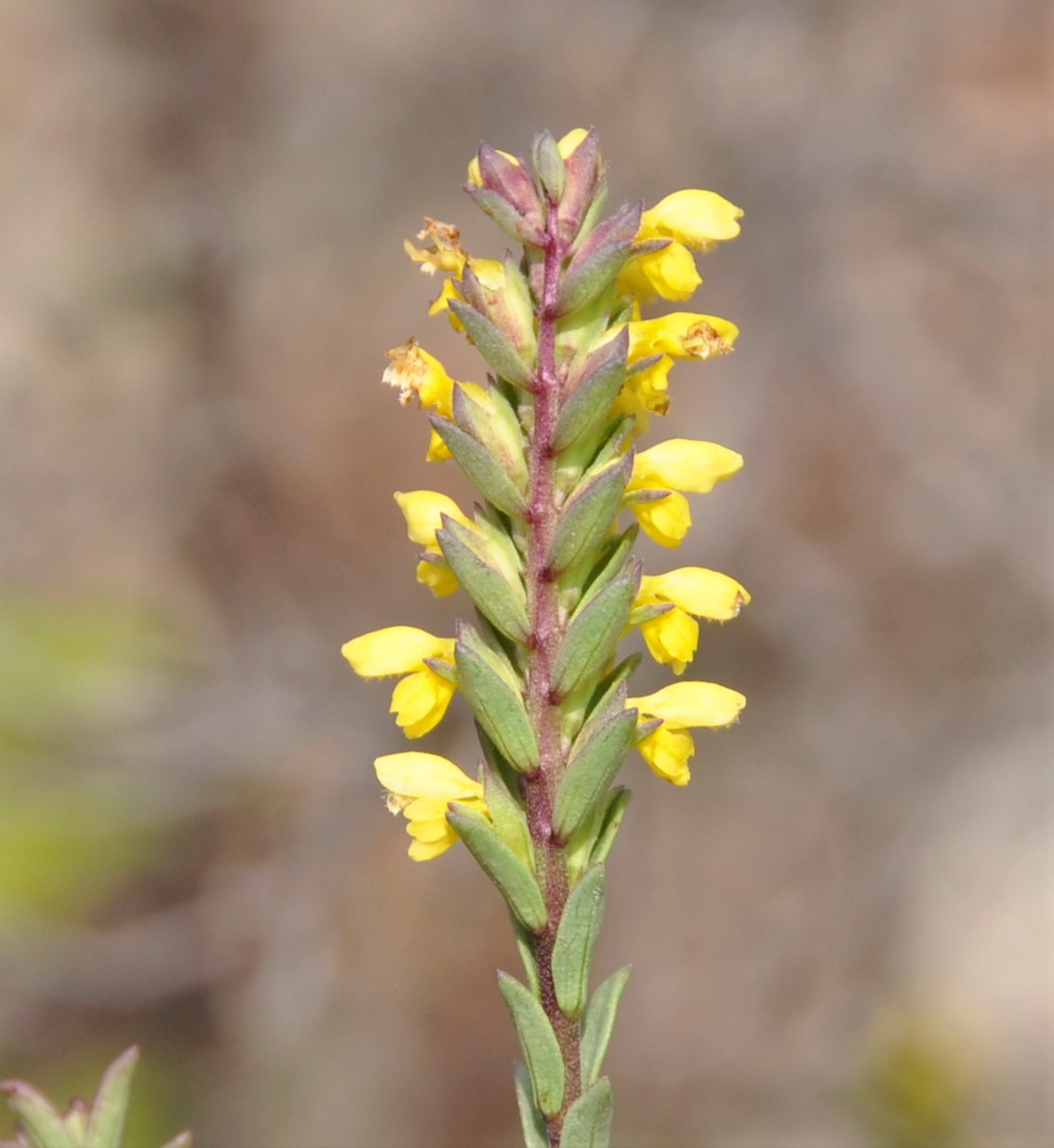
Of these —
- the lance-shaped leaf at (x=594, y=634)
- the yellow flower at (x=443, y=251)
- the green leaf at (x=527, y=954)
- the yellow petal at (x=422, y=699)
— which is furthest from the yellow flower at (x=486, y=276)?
the green leaf at (x=527, y=954)

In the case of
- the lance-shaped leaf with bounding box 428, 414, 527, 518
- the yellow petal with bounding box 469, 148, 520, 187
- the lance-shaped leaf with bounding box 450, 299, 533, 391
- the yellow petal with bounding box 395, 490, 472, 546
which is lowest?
the lance-shaped leaf with bounding box 428, 414, 527, 518

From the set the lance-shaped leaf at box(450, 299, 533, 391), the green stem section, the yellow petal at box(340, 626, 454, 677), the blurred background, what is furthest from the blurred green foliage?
the lance-shaped leaf at box(450, 299, 533, 391)

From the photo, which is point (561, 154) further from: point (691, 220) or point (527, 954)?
point (527, 954)

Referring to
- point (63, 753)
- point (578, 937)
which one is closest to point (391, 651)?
point (578, 937)

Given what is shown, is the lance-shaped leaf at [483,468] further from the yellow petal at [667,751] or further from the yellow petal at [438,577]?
the yellow petal at [667,751]

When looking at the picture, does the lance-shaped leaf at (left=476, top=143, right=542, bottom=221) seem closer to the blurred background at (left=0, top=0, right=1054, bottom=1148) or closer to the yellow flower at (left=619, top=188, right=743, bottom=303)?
the yellow flower at (left=619, top=188, right=743, bottom=303)

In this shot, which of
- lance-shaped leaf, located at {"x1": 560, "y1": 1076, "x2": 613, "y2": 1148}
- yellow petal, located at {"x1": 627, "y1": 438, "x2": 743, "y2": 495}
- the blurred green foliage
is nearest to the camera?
lance-shaped leaf, located at {"x1": 560, "y1": 1076, "x2": 613, "y2": 1148}
